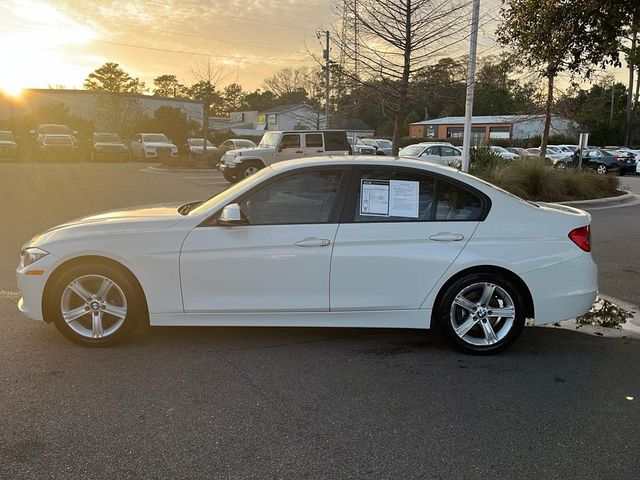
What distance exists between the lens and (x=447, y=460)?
300 cm

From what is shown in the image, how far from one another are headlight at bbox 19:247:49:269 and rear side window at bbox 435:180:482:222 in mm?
3171

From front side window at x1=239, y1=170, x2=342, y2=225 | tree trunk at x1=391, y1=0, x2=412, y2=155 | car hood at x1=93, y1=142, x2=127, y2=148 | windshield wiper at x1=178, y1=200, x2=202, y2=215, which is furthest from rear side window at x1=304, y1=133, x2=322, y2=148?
car hood at x1=93, y1=142, x2=127, y2=148

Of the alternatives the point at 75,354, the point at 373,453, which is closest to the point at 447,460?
the point at 373,453

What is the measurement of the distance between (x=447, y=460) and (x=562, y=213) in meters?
2.49

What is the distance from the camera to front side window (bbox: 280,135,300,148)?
18609 mm

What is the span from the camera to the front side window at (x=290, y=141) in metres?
18.6

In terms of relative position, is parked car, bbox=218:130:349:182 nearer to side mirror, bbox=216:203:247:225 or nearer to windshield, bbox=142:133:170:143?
side mirror, bbox=216:203:247:225

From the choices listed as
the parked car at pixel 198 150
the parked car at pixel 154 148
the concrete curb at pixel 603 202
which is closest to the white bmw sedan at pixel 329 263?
the concrete curb at pixel 603 202

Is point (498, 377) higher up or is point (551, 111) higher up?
point (551, 111)

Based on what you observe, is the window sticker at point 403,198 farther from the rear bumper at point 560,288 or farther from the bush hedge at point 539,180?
the bush hedge at point 539,180

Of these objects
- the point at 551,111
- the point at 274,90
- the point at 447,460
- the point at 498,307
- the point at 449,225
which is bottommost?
the point at 447,460

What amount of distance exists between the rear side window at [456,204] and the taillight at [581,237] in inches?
30.3

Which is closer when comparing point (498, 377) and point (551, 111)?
point (498, 377)

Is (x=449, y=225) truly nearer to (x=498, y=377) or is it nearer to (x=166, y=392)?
(x=498, y=377)
